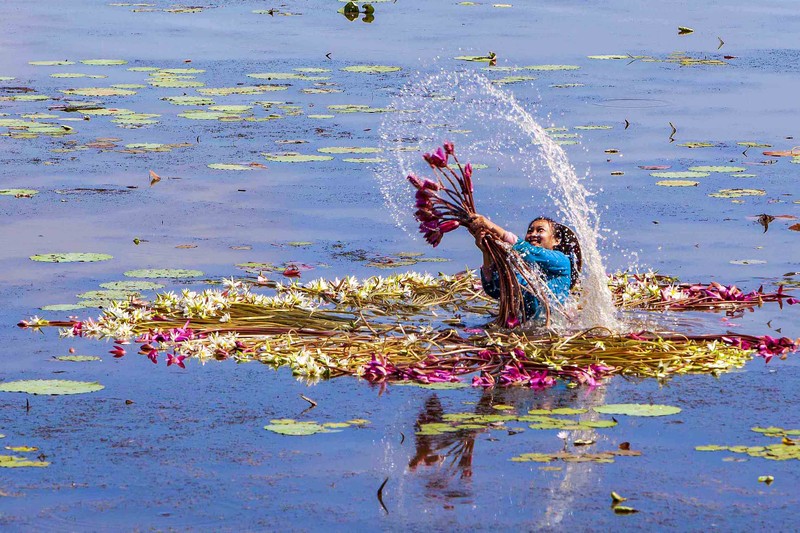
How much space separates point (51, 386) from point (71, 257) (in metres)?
2.56

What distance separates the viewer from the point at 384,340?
754 cm

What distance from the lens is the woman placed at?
7660 millimetres

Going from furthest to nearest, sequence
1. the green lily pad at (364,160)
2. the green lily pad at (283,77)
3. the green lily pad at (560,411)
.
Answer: the green lily pad at (283,77) → the green lily pad at (364,160) → the green lily pad at (560,411)

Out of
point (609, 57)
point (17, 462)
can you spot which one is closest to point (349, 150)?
point (609, 57)

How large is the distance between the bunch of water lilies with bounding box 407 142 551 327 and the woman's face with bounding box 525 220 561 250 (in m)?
0.26

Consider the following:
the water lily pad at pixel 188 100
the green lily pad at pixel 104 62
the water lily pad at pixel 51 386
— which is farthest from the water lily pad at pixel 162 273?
the green lily pad at pixel 104 62

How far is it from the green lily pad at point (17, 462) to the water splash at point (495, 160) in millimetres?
3055

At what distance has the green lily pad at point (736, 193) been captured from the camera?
36.6ft

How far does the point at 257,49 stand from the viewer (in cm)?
1841

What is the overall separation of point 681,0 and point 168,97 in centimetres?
1179

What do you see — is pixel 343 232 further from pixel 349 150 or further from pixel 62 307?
pixel 349 150

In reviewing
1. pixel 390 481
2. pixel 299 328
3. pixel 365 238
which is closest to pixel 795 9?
pixel 365 238

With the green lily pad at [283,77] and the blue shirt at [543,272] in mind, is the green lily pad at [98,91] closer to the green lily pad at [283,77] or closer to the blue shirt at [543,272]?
the green lily pad at [283,77]

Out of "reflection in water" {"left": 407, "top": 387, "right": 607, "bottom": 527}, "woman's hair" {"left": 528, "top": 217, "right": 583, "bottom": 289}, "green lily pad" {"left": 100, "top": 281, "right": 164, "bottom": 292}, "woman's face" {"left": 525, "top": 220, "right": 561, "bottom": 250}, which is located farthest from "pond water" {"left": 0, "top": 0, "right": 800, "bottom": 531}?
"woman's face" {"left": 525, "top": 220, "right": 561, "bottom": 250}
